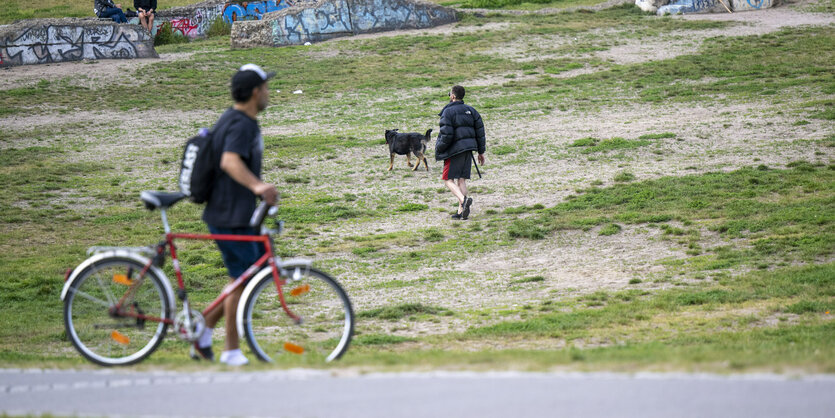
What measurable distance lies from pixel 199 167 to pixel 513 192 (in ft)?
31.1

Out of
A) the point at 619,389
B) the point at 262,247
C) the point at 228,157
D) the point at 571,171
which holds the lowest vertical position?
the point at 571,171

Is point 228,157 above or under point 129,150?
above

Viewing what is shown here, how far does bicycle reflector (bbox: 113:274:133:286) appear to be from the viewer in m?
5.74

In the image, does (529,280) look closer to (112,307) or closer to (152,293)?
(152,293)

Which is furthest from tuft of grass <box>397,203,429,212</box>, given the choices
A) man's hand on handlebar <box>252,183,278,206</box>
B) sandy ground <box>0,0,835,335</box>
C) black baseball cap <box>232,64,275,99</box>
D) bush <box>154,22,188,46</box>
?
bush <box>154,22,188,46</box>

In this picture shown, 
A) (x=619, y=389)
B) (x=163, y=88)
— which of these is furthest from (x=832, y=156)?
(x=163, y=88)

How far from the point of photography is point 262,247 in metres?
5.82

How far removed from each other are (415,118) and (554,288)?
37.4 feet

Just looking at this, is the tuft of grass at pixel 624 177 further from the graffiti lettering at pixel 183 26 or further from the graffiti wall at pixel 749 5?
the graffiti lettering at pixel 183 26

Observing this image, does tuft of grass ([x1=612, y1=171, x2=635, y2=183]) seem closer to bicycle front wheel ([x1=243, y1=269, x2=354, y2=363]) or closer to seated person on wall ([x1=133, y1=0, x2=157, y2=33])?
bicycle front wheel ([x1=243, y1=269, x2=354, y2=363])

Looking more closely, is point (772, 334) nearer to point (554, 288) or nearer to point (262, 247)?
point (554, 288)

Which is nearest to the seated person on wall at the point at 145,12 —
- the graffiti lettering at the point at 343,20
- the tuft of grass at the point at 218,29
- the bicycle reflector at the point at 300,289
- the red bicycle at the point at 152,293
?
the tuft of grass at the point at 218,29

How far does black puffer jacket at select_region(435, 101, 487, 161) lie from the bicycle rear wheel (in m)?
7.58

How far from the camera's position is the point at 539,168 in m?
16.2
